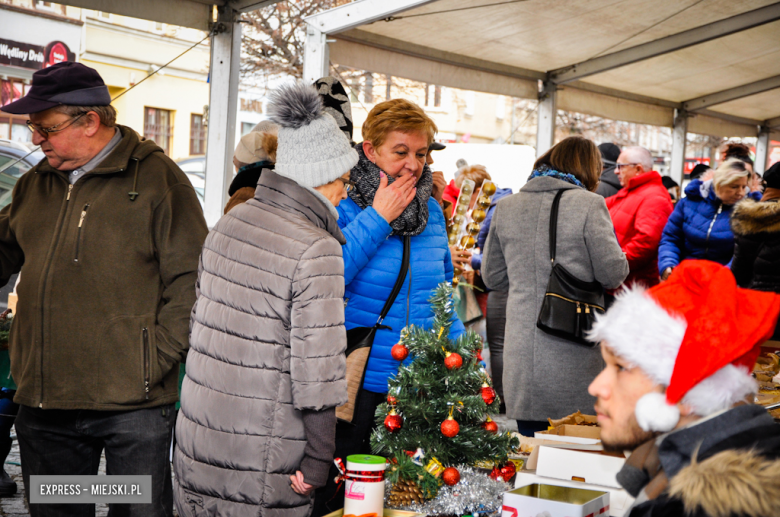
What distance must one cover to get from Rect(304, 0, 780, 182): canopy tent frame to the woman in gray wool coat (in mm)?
2153

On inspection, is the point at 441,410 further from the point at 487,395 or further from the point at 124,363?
the point at 124,363

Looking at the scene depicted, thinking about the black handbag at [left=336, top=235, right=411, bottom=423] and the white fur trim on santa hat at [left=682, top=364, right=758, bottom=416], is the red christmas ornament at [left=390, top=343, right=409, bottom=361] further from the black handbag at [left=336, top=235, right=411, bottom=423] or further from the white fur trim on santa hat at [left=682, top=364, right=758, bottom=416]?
the white fur trim on santa hat at [left=682, top=364, right=758, bottom=416]

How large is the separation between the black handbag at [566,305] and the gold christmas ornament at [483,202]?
145cm

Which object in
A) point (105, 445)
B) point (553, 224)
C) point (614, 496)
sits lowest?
point (105, 445)

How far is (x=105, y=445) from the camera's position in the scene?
2.32 meters

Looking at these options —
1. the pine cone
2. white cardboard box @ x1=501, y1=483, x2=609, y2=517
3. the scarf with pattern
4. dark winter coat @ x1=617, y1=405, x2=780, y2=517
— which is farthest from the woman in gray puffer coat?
the scarf with pattern

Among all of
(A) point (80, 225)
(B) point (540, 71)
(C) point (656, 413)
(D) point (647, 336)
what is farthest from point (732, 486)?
(B) point (540, 71)

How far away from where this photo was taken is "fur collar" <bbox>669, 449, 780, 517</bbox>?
→ 3.53 ft

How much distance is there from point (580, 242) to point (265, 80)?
14270mm

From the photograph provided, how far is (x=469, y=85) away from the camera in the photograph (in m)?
6.58

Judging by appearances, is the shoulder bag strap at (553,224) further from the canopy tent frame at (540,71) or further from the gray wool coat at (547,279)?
the canopy tent frame at (540,71)

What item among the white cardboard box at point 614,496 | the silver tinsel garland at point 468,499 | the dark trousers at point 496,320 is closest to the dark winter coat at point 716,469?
the white cardboard box at point 614,496

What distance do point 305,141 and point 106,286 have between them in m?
0.85

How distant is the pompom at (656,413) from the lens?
125 cm
